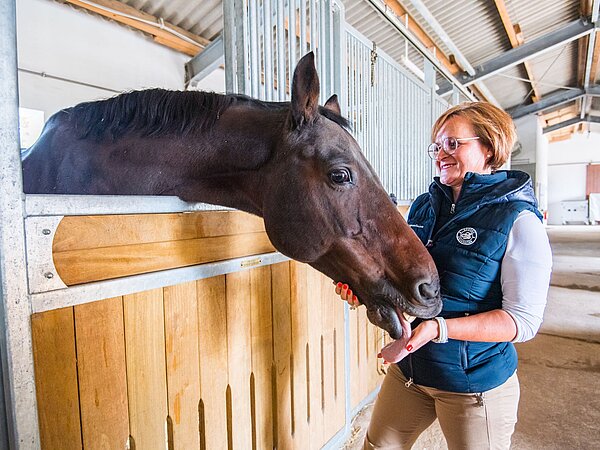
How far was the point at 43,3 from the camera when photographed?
3635mm

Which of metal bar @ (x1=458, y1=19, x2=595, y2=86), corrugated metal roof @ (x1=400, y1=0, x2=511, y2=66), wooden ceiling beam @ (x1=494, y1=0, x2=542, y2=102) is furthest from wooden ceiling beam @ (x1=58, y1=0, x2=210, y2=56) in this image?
metal bar @ (x1=458, y1=19, x2=595, y2=86)

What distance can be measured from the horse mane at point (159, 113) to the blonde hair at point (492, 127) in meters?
0.41

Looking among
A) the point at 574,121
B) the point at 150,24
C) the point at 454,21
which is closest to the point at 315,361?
the point at 150,24

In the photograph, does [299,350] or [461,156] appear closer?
[461,156]

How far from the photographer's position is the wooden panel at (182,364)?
1.01 metres

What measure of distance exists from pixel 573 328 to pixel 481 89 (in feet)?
22.3

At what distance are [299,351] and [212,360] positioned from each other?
549 mm

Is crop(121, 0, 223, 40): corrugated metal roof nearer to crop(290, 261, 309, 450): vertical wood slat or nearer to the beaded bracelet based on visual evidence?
crop(290, 261, 309, 450): vertical wood slat

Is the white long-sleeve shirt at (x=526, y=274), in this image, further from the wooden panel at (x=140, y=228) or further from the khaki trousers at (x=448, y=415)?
the wooden panel at (x=140, y=228)

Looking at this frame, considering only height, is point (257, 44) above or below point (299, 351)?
above

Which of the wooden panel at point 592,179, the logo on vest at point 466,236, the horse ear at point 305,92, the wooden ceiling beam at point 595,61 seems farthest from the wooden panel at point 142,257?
the wooden panel at point 592,179

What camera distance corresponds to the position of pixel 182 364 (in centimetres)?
105

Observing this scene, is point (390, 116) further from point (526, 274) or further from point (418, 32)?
point (418, 32)

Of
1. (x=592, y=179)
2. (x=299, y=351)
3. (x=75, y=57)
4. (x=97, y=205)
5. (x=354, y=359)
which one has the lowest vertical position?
(x=354, y=359)
